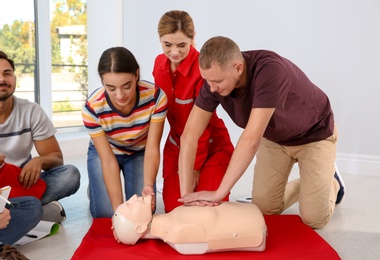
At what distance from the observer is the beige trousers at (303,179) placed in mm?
2389

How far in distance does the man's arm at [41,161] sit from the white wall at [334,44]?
1908mm

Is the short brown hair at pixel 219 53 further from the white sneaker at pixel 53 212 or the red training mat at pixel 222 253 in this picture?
the white sneaker at pixel 53 212

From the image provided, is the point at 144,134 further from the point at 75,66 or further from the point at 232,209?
the point at 75,66

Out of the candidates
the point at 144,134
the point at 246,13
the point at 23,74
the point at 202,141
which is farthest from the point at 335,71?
the point at 23,74

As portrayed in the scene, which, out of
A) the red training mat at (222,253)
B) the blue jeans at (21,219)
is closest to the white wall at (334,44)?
the red training mat at (222,253)

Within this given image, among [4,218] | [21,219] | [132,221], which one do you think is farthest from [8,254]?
[132,221]

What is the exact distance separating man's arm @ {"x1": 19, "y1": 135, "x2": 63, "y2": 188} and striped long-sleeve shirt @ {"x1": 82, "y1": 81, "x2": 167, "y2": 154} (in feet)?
1.07

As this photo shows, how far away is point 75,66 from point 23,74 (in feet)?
1.80

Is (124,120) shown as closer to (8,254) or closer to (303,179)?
(8,254)

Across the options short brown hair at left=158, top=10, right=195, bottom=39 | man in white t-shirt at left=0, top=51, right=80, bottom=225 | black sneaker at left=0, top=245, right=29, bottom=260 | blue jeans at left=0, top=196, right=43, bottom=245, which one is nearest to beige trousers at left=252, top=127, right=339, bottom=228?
short brown hair at left=158, top=10, right=195, bottom=39

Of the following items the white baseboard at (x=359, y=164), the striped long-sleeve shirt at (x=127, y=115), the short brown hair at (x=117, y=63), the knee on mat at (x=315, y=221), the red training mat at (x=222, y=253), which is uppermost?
the short brown hair at (x=117, y=63)

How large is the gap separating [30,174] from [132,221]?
630 millimetres

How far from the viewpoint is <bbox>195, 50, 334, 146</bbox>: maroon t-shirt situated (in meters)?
1.96

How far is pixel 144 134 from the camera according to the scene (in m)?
2.41
